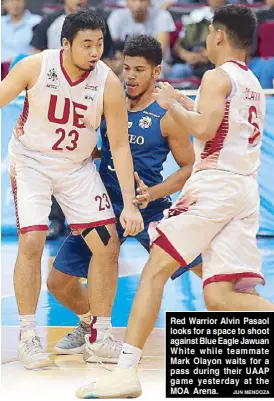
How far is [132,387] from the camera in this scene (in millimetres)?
4727

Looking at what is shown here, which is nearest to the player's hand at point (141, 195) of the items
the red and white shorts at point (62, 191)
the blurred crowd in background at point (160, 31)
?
the red and white shorts at point (62, 191)

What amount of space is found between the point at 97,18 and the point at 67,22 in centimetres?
18

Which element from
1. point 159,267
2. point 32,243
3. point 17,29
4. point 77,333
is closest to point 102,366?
point 77,333

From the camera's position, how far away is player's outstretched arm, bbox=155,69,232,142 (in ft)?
15.7

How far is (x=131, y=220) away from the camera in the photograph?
5.46 meters

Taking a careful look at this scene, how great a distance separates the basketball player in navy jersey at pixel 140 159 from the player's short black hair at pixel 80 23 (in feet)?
1.41

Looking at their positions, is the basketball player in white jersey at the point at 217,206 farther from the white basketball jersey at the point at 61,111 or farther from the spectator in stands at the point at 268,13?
the spectator in stands at the point at 268,13

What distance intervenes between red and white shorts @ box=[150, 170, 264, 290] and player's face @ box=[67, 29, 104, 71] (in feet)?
3.34

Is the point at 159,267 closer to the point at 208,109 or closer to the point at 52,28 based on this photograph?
the point at 208,109

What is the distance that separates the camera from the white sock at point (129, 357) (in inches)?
188

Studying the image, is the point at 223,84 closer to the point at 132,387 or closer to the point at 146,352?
the point at 132,387

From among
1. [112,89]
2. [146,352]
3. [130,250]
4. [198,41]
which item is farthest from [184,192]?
[198,41]

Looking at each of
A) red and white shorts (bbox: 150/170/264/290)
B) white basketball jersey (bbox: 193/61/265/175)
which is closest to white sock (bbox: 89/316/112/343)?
red and white shorts (bbox: 150/170/264/290)

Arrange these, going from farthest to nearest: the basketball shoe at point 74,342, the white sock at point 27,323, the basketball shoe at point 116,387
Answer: the basketball shoe at point 74,342, the white sock at point 27,323, the basketball shoe at point 116,387
